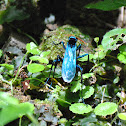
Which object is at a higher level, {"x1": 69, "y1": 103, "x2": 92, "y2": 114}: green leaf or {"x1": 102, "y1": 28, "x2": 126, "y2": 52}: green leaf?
{"x1": 102, "y1": 28, "x2": 126, "y2": 52}: green leaf

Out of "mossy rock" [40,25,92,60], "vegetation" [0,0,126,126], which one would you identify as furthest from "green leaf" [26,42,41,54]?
"mossy rock" [40,25,92,60]

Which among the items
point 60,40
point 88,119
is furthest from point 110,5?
point 88,119

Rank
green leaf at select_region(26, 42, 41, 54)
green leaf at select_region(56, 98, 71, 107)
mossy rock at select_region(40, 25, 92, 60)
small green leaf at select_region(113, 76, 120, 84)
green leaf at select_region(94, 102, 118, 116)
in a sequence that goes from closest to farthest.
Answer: green leaf at select_region(94, 102, 118, 116)
green leaf at select_region(56, 98, 71, 107)
green leaf at select_region(26, 42, 41, 54)
small green leaf at select_region(113, 76, 120, 84)
mossy rock at select_region(40, 25, 92, 60)

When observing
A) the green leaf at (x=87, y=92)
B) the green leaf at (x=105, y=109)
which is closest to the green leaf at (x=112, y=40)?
the green leaf at (x=87, y=92)

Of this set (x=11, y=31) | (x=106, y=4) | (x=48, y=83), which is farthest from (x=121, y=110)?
(x=11, y=31)

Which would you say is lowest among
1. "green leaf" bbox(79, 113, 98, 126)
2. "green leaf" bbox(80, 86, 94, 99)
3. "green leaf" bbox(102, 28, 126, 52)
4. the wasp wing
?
"green leaf" bbox(79, 113, 98, 126)

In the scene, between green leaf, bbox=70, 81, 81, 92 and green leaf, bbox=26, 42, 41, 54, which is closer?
green leaf, bbox=70, 81, 81, 92

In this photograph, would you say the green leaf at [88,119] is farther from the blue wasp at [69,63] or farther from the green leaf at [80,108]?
the blue wasp at [69,63]

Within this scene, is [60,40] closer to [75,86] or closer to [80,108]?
[75,86]

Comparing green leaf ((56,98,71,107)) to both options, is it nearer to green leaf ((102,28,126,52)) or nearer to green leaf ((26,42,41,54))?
green leaf ((26,42,41,54))
